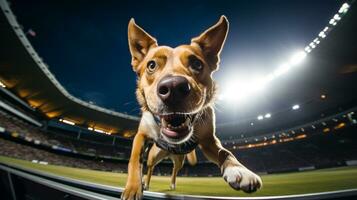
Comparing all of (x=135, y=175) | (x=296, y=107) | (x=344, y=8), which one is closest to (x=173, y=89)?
(x=135, y=175)

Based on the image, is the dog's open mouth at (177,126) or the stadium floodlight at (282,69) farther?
the stadium floodlight at (282,69)

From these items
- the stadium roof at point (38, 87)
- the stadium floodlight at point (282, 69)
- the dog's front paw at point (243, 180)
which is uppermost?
the stadium floodlight at point (282, 69)

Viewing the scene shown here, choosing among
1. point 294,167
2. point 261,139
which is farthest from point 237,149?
point 294,167

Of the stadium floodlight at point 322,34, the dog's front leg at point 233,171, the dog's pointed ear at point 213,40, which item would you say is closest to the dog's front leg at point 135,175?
the dog's front leg at point 233,171

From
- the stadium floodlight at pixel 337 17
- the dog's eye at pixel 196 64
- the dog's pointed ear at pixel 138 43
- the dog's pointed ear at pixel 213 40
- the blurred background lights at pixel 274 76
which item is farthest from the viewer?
the blurred background lights at pixel 274 76

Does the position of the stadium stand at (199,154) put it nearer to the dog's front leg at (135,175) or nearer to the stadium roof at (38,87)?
the stadium roof at (38,87)
